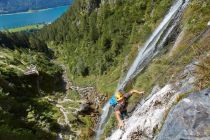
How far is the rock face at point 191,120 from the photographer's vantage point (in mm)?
13117

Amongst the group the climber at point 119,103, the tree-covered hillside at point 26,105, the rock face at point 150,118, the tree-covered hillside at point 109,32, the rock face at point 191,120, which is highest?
the tree-covered hillside at point 109,32

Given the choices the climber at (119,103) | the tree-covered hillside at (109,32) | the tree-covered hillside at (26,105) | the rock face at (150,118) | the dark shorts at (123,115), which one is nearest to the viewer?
the rock face at (150,118)

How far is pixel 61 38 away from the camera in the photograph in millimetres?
165875

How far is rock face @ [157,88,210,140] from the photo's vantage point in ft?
43.0

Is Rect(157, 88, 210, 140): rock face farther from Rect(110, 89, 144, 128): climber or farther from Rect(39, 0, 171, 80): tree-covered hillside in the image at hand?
Rect(39, 0, 171, 80): tree-covered hillside

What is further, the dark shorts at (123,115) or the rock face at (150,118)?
the dark shorts at (123,115)

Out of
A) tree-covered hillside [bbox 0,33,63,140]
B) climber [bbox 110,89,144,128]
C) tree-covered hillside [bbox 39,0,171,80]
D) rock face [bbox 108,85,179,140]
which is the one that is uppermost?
tree-covered hillside [bbox 39,0,171,80]

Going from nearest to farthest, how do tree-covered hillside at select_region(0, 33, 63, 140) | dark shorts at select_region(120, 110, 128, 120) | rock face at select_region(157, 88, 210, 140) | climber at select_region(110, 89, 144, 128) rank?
rock face at select_region(157, 88, 210, 140)
climber at select_region(110, 89, 144, 128)
dark shorts at select_region(120, 110, 128, 120)
tree-covered hillside at select_region(0, 33, 63, 140)

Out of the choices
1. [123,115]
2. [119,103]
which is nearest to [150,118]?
[119,103]

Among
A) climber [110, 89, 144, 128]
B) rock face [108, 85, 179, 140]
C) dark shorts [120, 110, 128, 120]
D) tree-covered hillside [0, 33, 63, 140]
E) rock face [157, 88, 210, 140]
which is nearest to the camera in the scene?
rock face [157, 88, 210, 140]

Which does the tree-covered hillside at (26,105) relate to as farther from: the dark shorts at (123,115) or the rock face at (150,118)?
the rock face at (150,118)

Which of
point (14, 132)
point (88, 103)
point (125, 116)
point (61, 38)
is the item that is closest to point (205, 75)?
point (125, 116)

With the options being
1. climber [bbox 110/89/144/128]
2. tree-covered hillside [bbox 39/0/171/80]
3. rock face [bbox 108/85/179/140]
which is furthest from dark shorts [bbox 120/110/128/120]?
tree-covered hillside [bbox 39/0/171/80]

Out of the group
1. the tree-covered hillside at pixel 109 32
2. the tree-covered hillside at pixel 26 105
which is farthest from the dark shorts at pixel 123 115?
the tree-covered hillside at pixel 109 32
